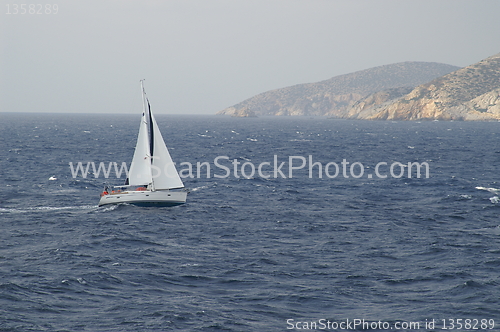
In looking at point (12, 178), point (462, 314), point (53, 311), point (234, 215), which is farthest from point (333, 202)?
point (12, 178)

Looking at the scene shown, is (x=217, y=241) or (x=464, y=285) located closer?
(x=464, y=285)

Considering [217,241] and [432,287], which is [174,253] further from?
[432,287]

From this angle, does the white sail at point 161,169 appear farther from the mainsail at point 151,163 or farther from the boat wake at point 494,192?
the boat wake at point 494,192

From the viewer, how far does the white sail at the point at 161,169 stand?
4566 centimetres

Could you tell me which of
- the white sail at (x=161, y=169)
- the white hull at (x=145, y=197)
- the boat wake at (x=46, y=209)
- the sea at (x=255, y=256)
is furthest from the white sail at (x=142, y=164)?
the boat wake at (x=46, y=209)

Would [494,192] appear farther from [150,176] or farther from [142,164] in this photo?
[142,164]

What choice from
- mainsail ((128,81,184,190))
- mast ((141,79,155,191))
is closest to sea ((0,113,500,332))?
mainsail ((128,81,184,190))

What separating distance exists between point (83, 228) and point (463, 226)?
98.5ft

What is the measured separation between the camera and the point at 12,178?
5991 cm

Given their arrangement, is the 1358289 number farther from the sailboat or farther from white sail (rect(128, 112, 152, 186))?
white sail (rect(128, 112, 152, 186))

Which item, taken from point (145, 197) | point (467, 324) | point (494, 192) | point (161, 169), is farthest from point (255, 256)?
point (494, 192)

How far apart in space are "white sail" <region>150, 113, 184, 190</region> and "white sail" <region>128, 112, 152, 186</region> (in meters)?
0.66

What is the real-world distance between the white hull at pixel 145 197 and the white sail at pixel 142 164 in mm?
1026

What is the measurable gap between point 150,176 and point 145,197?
1979mm
